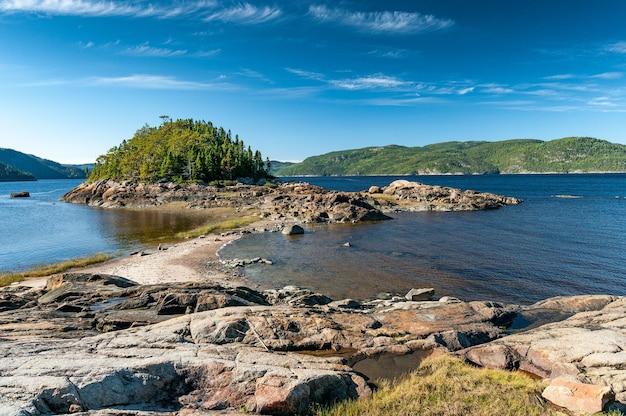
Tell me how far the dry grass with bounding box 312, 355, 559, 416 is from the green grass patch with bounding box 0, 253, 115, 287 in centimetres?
3226

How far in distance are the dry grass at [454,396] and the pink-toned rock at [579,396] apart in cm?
46

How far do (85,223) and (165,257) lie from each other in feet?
133

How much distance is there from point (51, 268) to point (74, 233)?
2599 cm

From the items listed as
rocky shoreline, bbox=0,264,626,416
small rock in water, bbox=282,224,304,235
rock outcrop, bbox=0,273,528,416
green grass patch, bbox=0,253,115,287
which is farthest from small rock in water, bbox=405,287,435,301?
green grass patch, bbox=0,253,115,287

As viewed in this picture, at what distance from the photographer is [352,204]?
72375 mm

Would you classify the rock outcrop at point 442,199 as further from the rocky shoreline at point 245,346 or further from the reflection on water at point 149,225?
the rocky shoreline at point 245,346

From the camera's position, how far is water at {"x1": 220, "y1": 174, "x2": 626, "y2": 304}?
94.5ft

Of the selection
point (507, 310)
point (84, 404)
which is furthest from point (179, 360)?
point (507, 310)

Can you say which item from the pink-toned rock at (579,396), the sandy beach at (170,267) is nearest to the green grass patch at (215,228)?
the sandy beach at (170,267)

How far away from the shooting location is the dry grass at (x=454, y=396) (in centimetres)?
1057

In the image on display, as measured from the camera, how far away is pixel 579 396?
10.8 metres

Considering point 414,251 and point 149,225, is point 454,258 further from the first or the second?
point 149,225

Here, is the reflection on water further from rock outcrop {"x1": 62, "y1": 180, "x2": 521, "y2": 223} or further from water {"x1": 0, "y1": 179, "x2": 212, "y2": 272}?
rock outcrop {"x1": 62, "y1": 180, "x2": 521, "y2": 223}

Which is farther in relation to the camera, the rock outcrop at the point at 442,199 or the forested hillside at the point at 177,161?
the forested hillside at the point at 177,161
